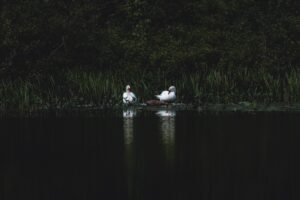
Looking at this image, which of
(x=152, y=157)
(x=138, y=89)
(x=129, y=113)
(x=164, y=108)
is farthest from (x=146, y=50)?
(x=152, y=157)

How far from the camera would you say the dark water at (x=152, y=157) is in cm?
1147

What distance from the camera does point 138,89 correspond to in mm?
27875

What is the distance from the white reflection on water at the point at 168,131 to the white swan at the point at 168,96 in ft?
5.48

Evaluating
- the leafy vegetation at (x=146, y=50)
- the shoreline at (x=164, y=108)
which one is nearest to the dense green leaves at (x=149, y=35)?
the leafy vegetation at (x=146, y=50)

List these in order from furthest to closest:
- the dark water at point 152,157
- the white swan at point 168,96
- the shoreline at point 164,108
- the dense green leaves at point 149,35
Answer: the dense green leaves at point 149,35 → the white swan at point 168,96 → the shoreline at point 164,108 → the dark water at point 152,157

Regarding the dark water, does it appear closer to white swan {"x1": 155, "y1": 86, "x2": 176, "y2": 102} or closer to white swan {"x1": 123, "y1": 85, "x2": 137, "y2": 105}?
white swan {"x1": 123, "y1": 85, "x2": 137, "y2": 105}

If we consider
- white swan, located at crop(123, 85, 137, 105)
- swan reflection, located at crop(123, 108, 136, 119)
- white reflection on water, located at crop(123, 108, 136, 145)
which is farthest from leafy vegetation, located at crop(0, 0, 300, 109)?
white reflection on water, located at crop(123, 108, 136, 145)

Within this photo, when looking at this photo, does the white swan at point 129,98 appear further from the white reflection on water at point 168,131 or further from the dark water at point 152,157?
the dark water at point 152,157

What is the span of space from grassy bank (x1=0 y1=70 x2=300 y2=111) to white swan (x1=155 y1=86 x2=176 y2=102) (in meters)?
0.62

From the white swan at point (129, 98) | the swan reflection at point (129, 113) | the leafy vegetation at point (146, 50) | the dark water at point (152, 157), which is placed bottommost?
the dark water at point (152, 157)

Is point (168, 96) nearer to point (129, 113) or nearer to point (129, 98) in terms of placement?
point (129, 98)

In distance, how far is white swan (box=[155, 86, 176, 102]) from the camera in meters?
26.0

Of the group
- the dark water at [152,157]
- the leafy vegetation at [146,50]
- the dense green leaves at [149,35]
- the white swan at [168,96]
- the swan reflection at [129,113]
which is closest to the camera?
the dark water at [152,157]

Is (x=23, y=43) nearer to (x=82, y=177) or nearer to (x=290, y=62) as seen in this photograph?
(x=290, y=62)
